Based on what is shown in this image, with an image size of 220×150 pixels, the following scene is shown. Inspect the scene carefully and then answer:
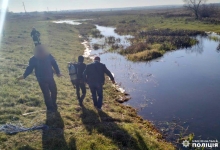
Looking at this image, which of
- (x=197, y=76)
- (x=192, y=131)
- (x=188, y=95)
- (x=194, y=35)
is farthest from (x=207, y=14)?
(x=192, y=131)

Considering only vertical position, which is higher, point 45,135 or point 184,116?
point 45,135

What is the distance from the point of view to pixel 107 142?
7.75 m

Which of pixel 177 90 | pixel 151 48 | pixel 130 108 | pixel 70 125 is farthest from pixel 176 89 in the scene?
pixel 151 48

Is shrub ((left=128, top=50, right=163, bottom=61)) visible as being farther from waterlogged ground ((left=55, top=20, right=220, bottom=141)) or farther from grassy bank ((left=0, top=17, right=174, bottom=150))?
grassy bank ((left=0, top=17, right=174, bottom=150))

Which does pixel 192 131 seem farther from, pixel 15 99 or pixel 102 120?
pixel 15 99

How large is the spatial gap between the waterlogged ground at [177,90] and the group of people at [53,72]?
13.0 feet

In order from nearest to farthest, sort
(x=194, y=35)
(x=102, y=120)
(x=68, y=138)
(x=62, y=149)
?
(x=62, y=149), (x=68, y=138), (x=102, y=120), (x=194, y=35)

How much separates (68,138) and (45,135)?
33.0 inches

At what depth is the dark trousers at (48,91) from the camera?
30.2 ft

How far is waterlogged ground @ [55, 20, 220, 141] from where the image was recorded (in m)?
11.2

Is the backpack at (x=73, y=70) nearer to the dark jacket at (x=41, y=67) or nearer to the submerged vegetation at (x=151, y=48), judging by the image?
the dark jacket at (x=41, y=67)

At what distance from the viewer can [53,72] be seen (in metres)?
9.48

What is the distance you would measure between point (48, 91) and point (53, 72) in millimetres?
849

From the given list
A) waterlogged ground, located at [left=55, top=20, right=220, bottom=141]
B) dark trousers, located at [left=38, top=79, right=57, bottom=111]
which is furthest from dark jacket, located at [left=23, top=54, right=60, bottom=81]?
waterlogged ground, located at [left=55, top=20, right=220, bottom=141]
